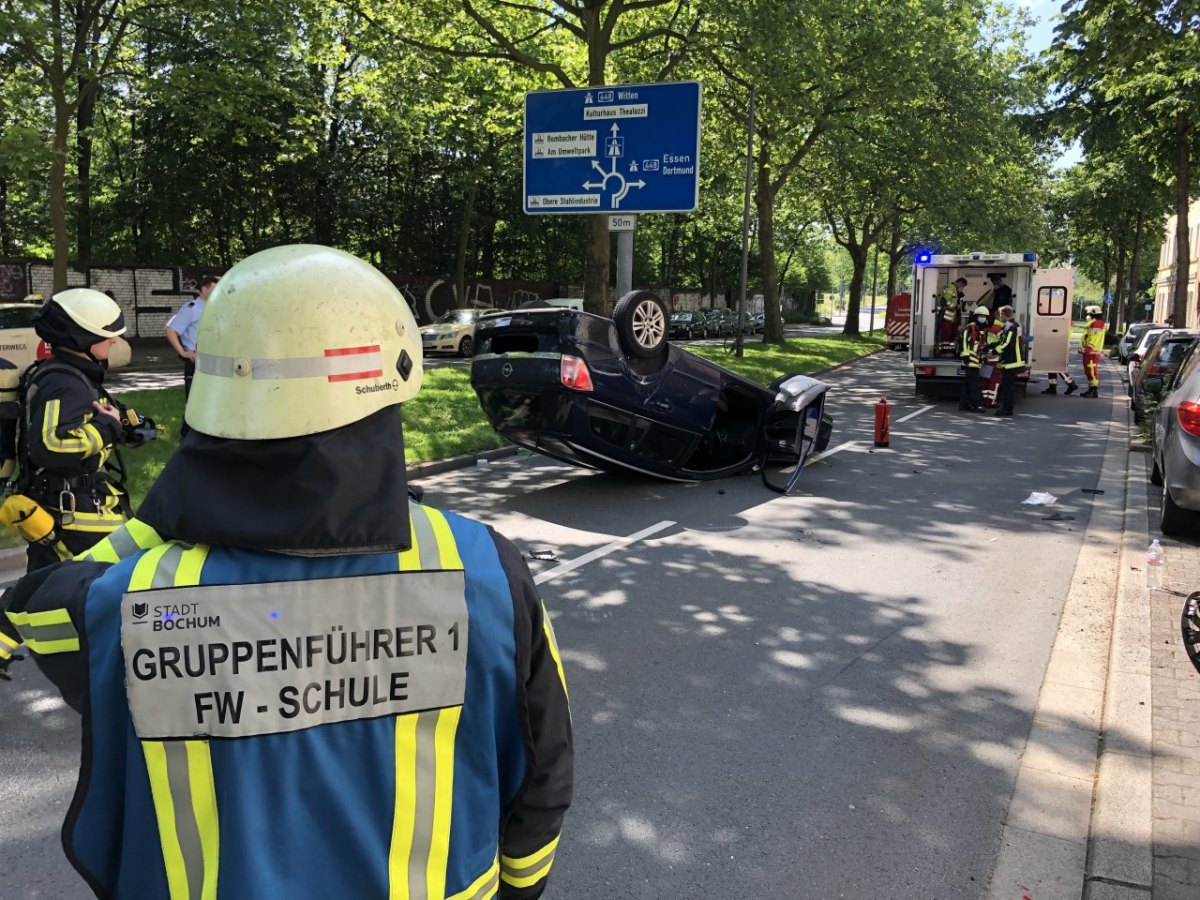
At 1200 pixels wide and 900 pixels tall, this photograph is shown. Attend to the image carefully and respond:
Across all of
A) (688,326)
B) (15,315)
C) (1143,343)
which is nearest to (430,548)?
(15,315)

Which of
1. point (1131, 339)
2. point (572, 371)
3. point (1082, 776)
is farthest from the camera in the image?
point (1131, 339)

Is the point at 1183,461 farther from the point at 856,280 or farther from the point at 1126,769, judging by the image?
the point at 856,280

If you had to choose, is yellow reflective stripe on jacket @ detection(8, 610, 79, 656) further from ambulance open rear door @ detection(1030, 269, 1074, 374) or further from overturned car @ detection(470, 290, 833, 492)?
ambulance open rear door @ detection(1030, 269, 1074, 374)

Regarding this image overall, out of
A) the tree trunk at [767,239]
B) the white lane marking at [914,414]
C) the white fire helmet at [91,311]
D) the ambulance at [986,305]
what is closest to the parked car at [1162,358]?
the ambulance at [986,305]

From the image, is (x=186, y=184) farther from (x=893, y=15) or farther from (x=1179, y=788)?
(x=1179, y=788)

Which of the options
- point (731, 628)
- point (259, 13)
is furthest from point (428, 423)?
point (259, 13)

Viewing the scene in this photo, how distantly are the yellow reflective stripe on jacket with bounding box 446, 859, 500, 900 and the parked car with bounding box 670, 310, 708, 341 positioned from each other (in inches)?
1548

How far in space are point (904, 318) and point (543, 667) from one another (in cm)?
3601

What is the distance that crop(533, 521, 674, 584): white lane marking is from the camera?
6293 millimetres

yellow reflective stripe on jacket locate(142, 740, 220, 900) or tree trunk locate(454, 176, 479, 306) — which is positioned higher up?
tree trunk locate(454, 176, 479, 306)

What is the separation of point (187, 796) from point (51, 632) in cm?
33

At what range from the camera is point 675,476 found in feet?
29.1

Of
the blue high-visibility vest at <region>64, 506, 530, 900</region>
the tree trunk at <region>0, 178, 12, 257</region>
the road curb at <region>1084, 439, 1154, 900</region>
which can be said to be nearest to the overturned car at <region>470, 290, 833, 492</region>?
the road curb at <region>1084, 439, 1154, 900</region>

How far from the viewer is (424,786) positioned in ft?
4.64
